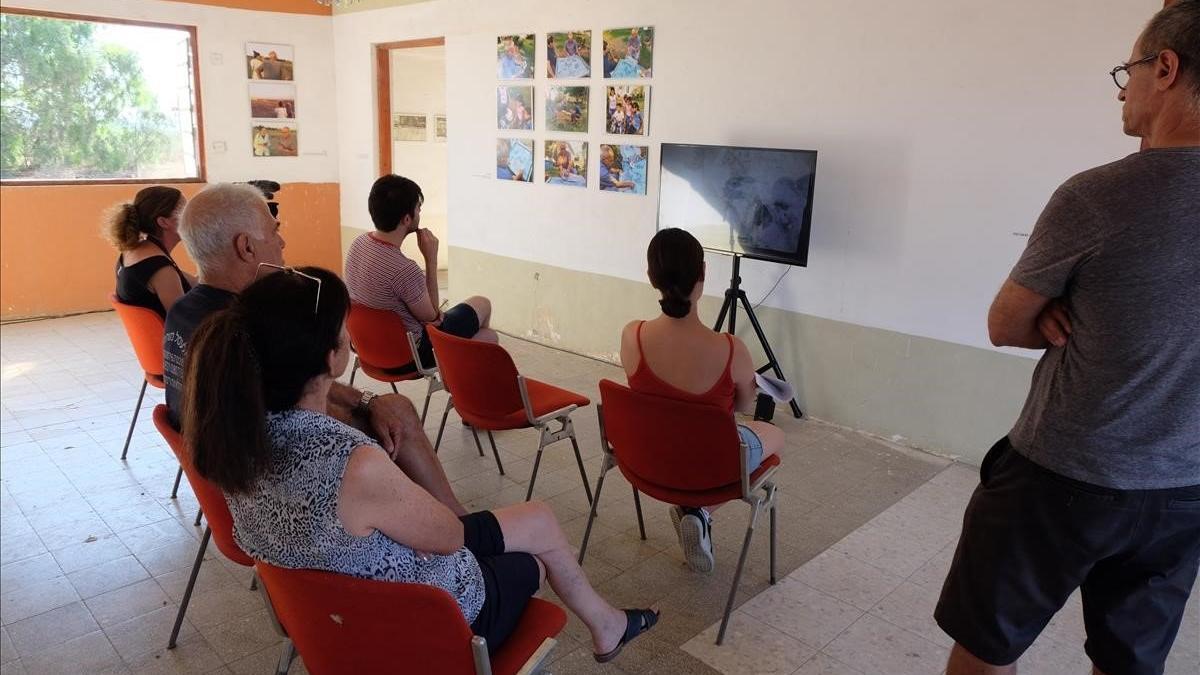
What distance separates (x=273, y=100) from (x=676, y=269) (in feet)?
19.5

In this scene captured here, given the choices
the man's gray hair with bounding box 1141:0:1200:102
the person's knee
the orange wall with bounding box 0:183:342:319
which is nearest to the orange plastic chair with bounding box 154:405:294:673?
the person's knee

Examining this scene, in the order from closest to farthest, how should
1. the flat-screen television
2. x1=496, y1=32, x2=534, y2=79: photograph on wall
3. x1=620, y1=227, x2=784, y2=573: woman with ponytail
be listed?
x1=620, y1=227, x2=784, y2=573: woman with ponytail, the flat-screen television, x1=496, y1=32, x2=534, y2=79: photograph on wall

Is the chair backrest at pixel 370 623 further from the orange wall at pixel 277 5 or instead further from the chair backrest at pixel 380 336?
the orange wall at pixel 277 5

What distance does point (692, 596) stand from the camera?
257 cm

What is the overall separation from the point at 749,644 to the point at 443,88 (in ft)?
22.4

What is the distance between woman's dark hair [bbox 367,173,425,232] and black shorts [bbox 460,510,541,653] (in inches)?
80.2

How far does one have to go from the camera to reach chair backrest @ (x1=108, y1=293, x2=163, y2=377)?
10.1 ft

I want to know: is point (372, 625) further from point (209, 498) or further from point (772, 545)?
point (772, 545)

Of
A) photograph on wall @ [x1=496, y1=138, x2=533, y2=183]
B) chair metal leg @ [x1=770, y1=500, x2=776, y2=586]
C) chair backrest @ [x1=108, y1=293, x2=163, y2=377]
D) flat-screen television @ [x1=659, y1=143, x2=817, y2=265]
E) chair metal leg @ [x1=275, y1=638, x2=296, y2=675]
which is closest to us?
chair metal leg @ [x1=275, y1=638, x2=296, y2=675]

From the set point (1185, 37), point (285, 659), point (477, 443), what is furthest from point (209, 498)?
point (1185, 37)

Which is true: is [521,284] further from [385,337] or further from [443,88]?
[443,88]

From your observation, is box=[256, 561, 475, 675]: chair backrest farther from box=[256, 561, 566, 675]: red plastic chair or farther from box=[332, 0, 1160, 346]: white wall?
box=[332, 0, 1160, 346]: white wall

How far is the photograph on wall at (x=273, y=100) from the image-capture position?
695 cm

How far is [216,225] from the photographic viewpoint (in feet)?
7.52
